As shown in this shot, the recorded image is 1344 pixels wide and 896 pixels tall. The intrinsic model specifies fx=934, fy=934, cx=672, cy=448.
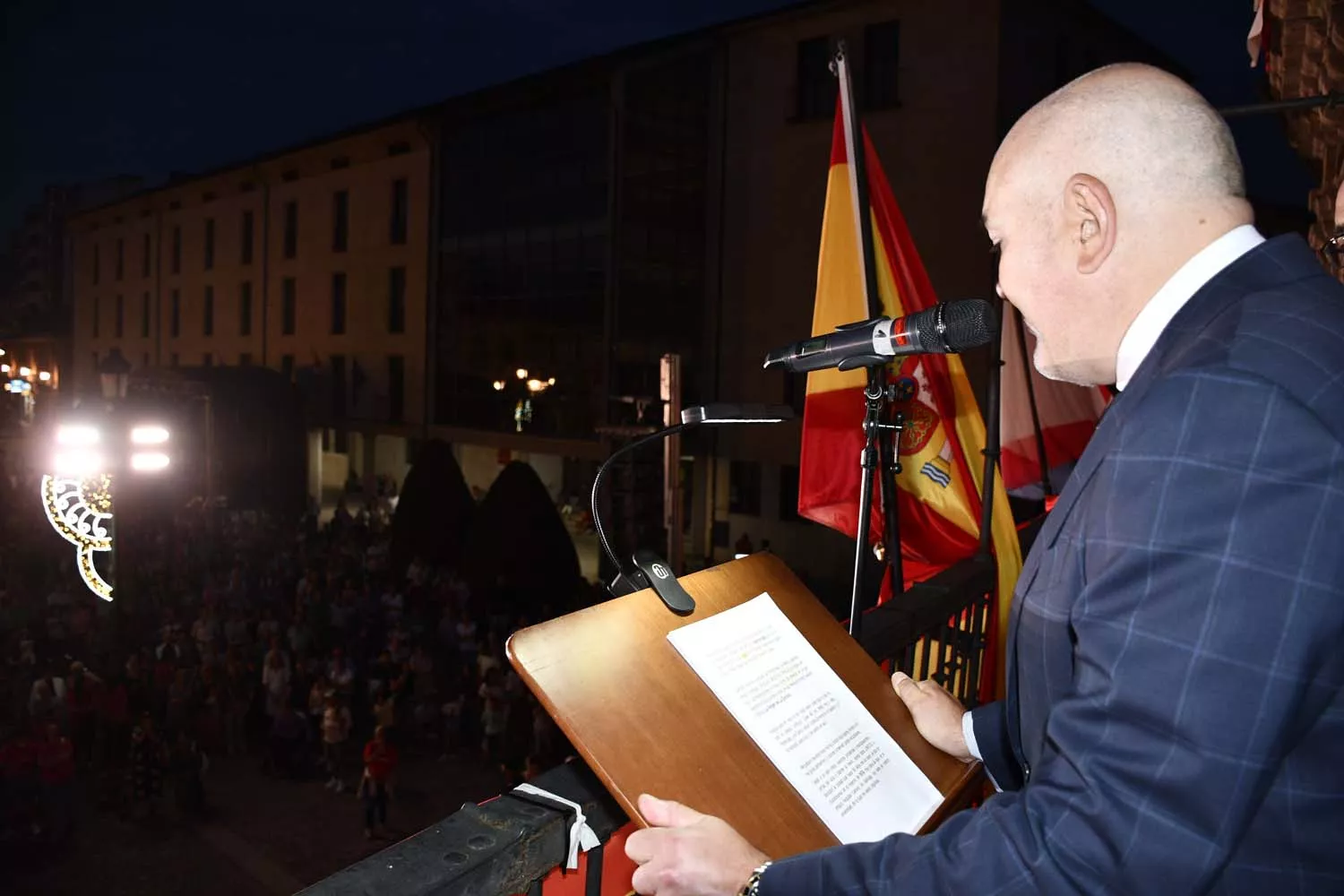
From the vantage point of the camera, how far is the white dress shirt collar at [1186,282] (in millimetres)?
1347

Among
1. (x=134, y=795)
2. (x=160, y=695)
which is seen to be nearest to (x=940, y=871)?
(x=134, y=795)

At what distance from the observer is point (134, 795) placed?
10.2 meters

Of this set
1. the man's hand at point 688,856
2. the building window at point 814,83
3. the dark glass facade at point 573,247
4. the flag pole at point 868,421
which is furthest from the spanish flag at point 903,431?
the dark glass facade at point 573,247

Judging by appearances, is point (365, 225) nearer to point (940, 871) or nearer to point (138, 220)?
point (138, 220)

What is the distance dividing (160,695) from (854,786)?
11.7 metres

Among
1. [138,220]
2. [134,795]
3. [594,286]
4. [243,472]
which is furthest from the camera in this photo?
[138,220]

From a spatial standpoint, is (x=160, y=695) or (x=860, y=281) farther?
(x=160, y=695)

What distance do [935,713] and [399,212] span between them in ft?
93.9

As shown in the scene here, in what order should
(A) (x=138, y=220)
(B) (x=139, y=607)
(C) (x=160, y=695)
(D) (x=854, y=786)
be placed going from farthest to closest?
(A) (x=138, y=220) < (B) (x=139, y=607) < (C) (x=160, y=695) < (D) (x=854, y=786)

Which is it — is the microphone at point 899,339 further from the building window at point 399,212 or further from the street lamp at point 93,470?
the building window at point 399,212

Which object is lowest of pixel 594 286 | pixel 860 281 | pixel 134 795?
pixel 134 795

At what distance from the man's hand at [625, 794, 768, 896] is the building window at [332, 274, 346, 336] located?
31.0 m

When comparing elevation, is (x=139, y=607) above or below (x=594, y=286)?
below

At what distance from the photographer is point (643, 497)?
11.5 m
